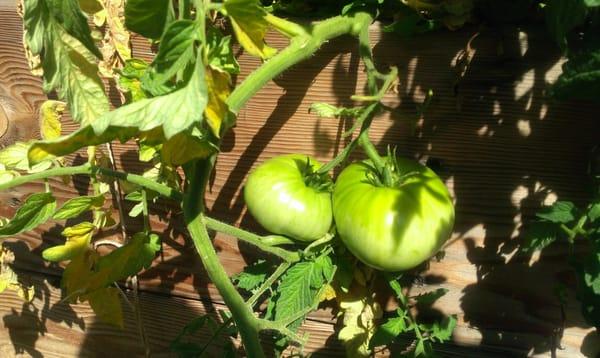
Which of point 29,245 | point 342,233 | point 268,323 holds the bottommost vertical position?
point 29,245

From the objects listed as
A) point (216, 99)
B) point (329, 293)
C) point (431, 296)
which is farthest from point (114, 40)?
point (431, 296)

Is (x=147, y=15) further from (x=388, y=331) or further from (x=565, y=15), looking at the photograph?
(x=388, y=331)

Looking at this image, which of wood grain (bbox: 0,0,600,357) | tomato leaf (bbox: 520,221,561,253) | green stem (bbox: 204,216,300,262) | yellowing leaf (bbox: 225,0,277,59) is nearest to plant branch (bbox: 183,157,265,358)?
green stem (bbox: 204,216,300,262)

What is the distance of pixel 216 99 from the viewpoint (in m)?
0.58

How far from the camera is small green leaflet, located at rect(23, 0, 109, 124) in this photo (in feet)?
1.77

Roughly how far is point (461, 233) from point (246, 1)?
1.84 feet

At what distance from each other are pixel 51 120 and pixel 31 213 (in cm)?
21

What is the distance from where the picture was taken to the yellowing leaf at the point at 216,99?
58 centimetres

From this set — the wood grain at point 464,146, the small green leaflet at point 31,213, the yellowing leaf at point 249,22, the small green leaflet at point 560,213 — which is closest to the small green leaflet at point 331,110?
the wood grain at point 464,146

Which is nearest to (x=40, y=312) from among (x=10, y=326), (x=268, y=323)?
(x=10, y=326)

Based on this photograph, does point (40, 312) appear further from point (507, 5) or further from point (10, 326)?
point (507, 5)

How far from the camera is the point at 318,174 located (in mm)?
874

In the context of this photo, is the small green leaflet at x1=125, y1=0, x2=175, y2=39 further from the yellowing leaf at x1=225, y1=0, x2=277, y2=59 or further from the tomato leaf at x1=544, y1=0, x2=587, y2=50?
the tomato leaf at x1=544, y1=0, x2=587, y2=50

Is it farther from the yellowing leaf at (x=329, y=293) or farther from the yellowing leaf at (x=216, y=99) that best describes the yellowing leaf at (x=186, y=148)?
the yellowing leaf at (x=329, y=293)
